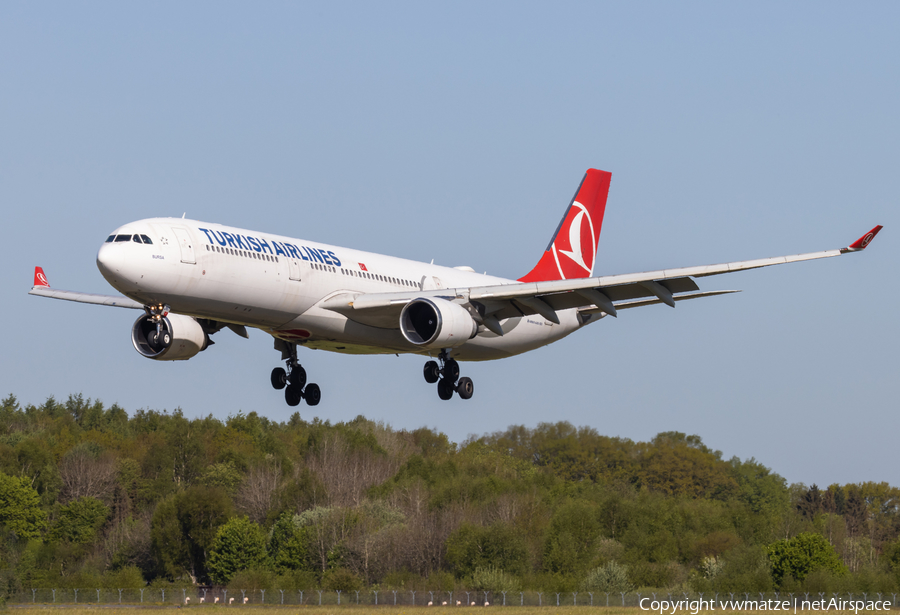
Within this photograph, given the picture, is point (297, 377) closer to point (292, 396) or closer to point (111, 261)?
point (292, 396)

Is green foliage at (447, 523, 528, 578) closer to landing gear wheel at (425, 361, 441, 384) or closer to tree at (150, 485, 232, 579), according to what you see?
tree at (150, 485, 232, 579)

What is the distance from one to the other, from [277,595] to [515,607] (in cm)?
1627

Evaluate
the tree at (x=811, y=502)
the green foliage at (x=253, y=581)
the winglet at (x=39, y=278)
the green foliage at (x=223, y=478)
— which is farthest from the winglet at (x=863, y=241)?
the tree at (x=811, y=502)

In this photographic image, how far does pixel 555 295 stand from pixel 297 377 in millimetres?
9984

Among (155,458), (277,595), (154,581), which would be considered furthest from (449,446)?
(277,595)

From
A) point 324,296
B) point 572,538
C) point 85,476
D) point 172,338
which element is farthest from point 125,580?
point 324,296

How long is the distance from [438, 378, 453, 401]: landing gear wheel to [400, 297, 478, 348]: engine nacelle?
281cm

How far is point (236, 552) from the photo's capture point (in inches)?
3418

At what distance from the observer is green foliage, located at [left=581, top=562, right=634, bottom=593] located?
72125mm

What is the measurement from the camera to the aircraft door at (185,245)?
1300 inches

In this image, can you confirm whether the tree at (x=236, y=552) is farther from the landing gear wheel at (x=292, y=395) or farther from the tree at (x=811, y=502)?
the tree at (x=811, y=502)

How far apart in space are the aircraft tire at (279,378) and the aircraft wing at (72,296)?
5.73m

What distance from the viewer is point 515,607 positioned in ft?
216

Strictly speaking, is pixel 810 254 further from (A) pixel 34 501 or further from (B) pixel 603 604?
(A) pixel 34 501
